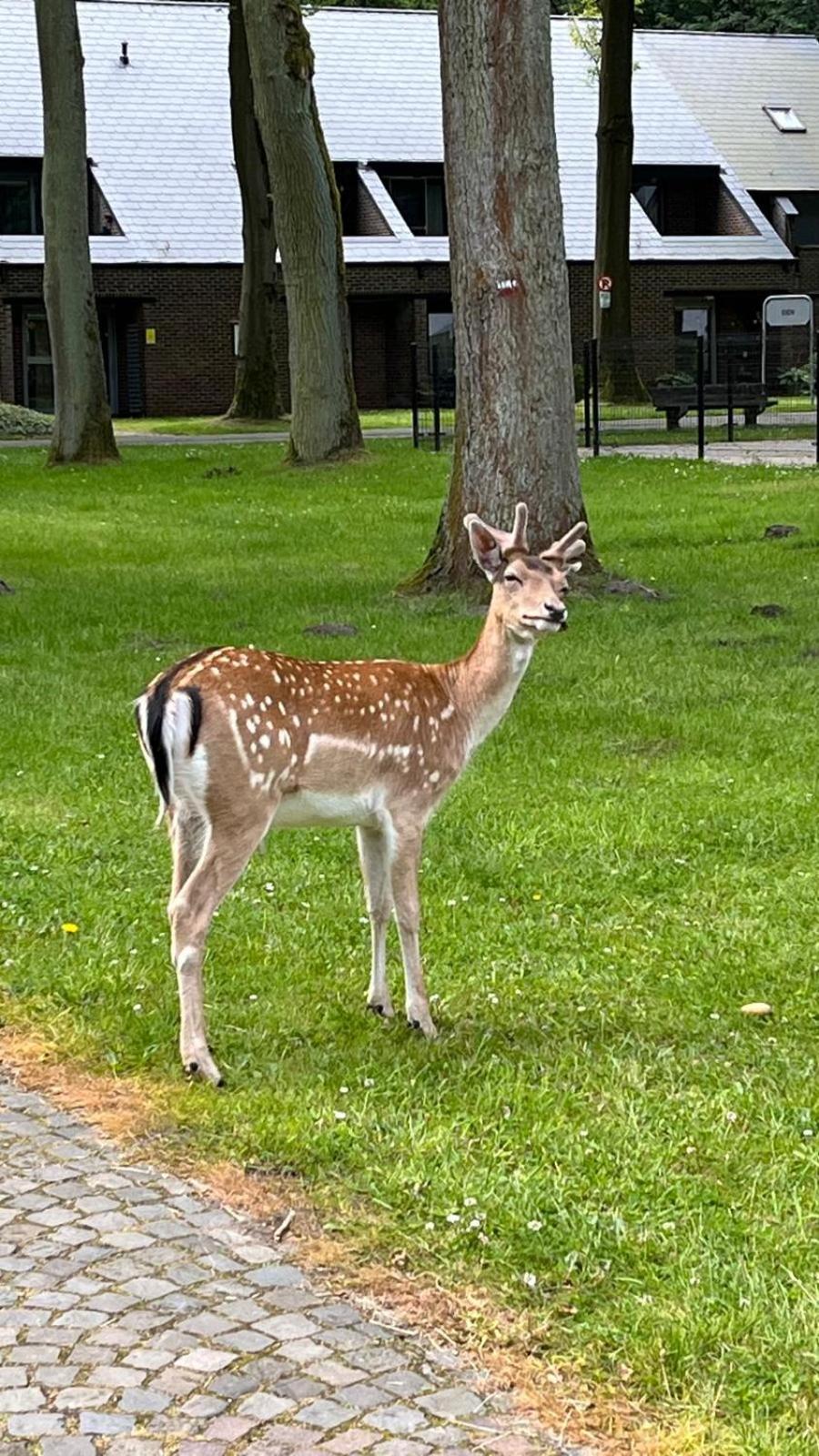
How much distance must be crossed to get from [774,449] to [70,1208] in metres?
23.7

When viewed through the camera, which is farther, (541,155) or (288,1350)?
(541,155)

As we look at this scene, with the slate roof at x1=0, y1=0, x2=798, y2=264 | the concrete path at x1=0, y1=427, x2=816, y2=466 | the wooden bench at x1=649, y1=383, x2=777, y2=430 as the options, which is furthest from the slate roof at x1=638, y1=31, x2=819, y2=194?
the wooden bench at x1=649, y1=383, x2=777, y2=430

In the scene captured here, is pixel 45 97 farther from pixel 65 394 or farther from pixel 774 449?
pixel 774 449

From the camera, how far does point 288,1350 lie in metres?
4.56

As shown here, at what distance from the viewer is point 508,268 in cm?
1480

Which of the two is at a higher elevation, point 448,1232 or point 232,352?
point 232,352

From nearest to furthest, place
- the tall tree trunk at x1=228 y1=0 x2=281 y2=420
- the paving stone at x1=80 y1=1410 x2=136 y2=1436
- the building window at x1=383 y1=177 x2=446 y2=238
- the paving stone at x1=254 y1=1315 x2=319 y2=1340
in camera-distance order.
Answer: the paving stone at x1=80 y1=1410 x2=136 y2=1436 < the paving stone at x1=254 y1=1315 x2=319 y2=1340 < the tall tree trunk at x1=228 y1=0 x2=281 y2=420 < the building window at x1=383 y1=177 x2=446 y2=238

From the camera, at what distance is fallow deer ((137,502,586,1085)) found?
6.18m

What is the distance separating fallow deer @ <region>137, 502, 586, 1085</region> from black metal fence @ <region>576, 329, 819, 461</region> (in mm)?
19045

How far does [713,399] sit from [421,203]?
2280 centimetres

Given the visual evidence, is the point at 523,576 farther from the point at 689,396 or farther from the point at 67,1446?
the point at 689,396

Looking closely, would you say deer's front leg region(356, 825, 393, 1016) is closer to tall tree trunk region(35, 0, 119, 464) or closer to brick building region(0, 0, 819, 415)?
tall tree trunk region(35, 0, 119, 464)

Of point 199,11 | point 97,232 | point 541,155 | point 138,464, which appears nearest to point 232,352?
point 97,232

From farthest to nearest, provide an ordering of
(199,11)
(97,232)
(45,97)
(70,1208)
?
(199,11), (97,232), (45,97), (70,1208)
